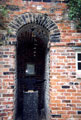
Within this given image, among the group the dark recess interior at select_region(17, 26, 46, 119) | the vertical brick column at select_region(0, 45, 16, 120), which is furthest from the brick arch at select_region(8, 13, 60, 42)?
the dark recess interior at select_region(17, 26, 46, 119)

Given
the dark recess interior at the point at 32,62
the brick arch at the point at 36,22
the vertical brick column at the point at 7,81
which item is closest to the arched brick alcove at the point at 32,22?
the brick arch at the point at 36,22

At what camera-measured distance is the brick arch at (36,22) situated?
3014 millimetres

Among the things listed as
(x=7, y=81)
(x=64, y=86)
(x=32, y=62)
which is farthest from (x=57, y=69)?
(x=32, y=62)

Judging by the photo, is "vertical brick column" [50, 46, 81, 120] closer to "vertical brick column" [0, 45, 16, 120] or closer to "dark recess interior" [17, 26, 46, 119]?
"vertical brick column" [0, 45, 16, 120]

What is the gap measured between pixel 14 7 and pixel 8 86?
182 centimetres

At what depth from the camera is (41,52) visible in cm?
531

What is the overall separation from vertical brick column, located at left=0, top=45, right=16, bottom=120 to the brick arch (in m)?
0.44

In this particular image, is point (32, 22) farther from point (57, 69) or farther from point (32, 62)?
point (32, 62)

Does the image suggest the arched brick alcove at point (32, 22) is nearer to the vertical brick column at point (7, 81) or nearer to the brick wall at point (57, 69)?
the brick wall at point (57, 69)

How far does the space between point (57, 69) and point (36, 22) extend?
1210 mm

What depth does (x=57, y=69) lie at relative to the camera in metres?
3.02

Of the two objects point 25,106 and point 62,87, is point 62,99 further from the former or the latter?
point 25,106

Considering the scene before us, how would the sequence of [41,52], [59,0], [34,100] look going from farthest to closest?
[41,52]
[34,100]
[59,0]

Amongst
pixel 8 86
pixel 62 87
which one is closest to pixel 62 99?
pixel 62 87
